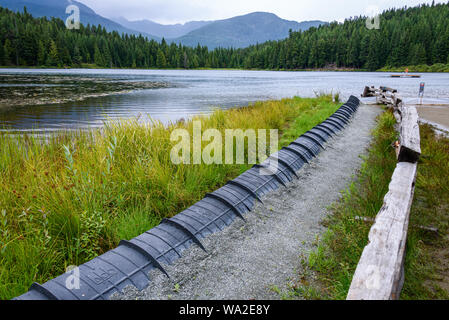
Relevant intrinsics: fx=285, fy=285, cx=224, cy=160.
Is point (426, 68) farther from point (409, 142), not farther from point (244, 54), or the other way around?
point (409, 142)

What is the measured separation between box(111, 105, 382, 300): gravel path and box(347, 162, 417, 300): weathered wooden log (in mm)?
914

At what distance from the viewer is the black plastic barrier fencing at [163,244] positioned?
2691 mm

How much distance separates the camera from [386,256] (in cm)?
257

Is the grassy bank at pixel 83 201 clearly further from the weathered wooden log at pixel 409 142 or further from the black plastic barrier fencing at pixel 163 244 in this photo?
the weathered wooden log at pixel 409 142

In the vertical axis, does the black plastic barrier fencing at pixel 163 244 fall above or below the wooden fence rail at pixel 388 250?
below

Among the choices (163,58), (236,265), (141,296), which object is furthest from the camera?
(163,58)

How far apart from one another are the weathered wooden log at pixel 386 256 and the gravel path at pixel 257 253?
91cm

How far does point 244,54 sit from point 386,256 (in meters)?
149

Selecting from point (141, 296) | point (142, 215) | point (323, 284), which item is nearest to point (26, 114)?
point (142, 215)

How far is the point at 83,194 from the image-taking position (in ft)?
12.9

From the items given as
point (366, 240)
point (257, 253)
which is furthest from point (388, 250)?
point (257, 253)

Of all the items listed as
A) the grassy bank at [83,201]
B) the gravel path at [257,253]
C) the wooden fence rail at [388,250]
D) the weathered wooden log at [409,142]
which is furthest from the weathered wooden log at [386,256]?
the grassy bank at [83,201]
